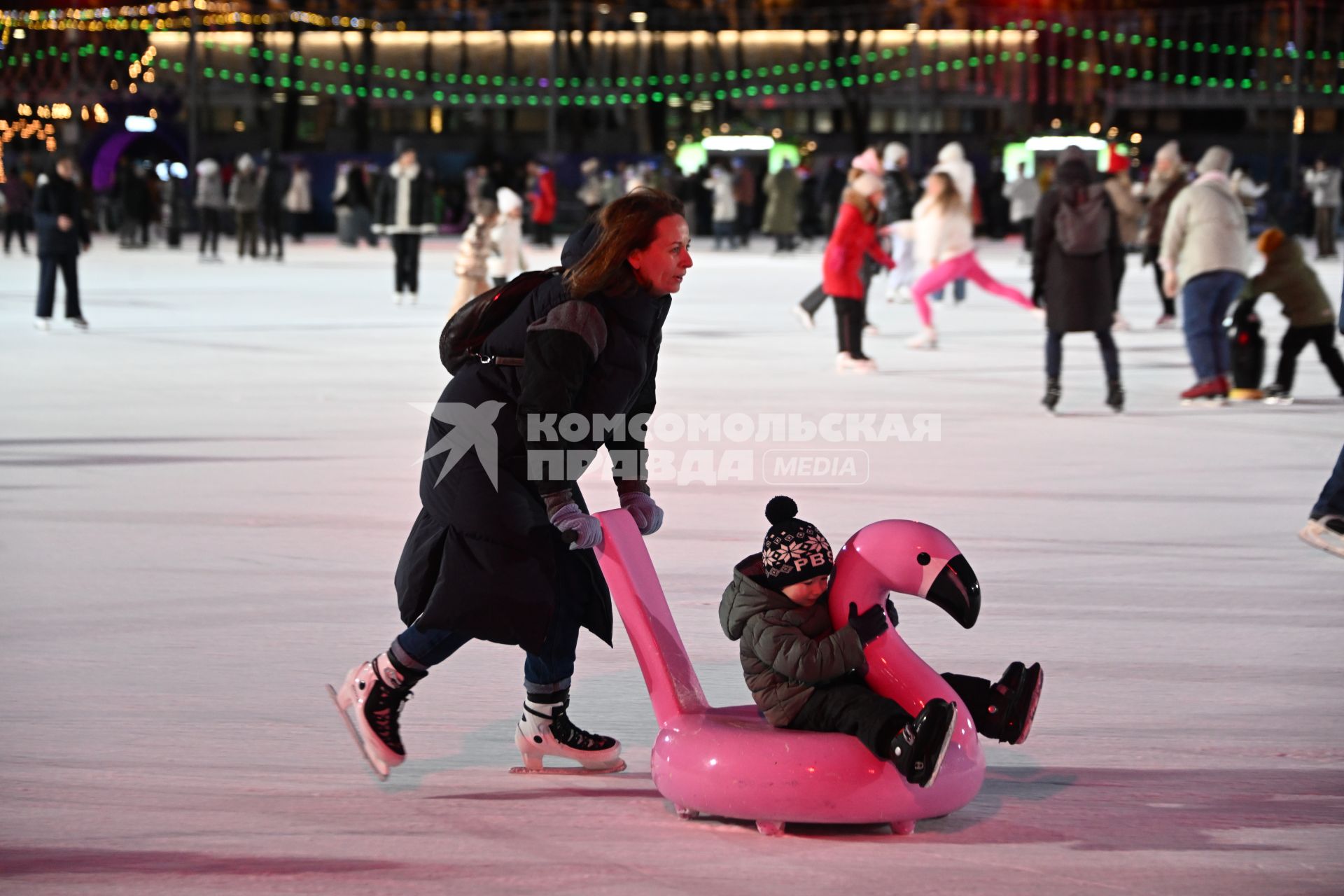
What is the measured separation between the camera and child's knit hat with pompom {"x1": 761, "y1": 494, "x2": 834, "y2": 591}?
3283mm

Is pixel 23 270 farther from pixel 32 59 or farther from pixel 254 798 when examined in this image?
pixel 254 798

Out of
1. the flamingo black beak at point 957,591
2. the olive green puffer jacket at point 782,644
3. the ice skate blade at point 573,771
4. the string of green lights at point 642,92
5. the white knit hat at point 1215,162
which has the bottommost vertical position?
the ice skate blade at point 573,771

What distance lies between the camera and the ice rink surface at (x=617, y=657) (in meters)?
3.15

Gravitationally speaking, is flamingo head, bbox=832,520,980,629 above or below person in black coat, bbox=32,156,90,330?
below

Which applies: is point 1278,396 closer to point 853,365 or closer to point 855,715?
point 853,365

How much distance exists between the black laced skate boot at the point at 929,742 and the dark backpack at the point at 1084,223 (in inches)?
267

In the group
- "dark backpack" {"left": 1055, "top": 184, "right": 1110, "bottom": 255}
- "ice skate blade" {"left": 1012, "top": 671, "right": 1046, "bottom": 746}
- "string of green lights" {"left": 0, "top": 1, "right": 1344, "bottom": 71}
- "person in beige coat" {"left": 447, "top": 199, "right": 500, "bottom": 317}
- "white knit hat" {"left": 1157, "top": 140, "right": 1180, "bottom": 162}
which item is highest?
"string of green lights" {"left": 0, "top": 1, "right": 1344, "bottom": 71}

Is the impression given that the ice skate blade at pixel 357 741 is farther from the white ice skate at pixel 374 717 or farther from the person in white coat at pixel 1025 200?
the person in white coat at pixel 1025 200

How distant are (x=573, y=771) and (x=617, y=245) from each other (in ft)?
3.62

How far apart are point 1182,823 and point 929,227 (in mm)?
10947

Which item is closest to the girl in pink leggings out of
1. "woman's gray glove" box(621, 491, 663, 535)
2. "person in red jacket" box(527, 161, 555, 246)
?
"woman's gray glove" box(621, 491, 663, 535)

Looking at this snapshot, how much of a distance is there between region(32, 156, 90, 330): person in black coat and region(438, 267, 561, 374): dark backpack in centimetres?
1153

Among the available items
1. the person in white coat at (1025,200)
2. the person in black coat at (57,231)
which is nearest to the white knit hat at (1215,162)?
the person in black coat at (57,231)

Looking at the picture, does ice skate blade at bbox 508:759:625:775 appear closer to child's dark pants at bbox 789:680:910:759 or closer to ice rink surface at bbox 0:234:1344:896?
ice rink surface at bbox 0:234:1344:896
